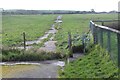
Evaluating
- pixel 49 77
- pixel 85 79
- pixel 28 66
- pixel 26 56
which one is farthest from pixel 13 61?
pixel 85 79

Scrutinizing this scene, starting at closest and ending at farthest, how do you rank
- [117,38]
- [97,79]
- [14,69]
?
[97,79], [117,38], [14,69]

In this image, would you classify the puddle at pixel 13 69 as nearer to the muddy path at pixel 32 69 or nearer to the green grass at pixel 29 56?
the muddy path at pixel 32 69

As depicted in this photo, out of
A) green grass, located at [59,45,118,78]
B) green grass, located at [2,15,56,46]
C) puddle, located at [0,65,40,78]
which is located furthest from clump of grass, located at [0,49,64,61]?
green grass, located at [2,15,56,46]

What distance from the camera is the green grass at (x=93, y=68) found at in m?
9.55

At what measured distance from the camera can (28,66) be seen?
12.7 metres

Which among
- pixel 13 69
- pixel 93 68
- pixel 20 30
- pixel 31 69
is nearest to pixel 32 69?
pixel 31 69

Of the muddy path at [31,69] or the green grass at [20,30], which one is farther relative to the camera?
the green grass at [20,30]

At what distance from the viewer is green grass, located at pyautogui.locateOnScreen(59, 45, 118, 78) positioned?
9.55 meters

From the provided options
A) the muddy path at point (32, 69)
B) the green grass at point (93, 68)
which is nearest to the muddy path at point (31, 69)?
the muddy path at point (32, 69)

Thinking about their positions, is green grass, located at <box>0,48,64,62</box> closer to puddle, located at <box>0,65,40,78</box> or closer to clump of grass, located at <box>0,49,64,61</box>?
clump of grass, located at <box>0,49,64,61</box>

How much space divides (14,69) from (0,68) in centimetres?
70

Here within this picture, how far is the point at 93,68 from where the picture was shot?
10.8 metres

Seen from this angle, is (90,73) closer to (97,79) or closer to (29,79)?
(97,79)

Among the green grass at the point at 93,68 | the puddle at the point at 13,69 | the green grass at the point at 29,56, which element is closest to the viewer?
the green grass at the point at 93,68
